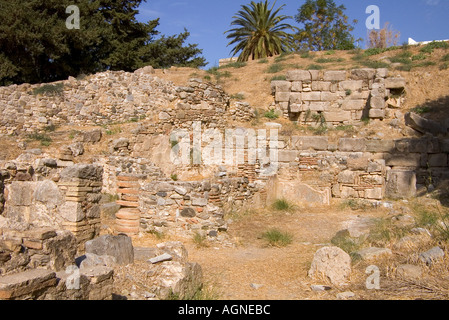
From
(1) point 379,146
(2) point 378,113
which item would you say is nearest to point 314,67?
(2) point 378,113

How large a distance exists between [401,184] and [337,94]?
5804 mm

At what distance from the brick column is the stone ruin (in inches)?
0.9

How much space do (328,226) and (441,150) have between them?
19.0 feet

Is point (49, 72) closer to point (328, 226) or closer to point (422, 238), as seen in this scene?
point (328, 226)

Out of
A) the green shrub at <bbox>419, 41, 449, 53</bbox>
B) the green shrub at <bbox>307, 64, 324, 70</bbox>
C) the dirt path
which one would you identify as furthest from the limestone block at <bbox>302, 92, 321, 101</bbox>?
the green shrub at <bbox>419, 41, 449, 53</bbox>

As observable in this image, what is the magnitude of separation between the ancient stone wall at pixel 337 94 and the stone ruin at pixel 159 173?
4 centimetres

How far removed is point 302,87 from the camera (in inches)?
672

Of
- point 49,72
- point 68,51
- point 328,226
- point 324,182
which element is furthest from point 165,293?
point 49,72

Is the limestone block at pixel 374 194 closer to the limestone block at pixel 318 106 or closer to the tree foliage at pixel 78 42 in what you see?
the limestone block at pixel 318 106

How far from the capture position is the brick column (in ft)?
29.6

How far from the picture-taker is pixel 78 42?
21.8 m

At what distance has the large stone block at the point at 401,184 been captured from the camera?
1214 cm

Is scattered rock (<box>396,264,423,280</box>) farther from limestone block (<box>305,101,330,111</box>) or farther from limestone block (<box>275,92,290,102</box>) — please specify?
limestone block (<box>275,92,290,102</box>)
